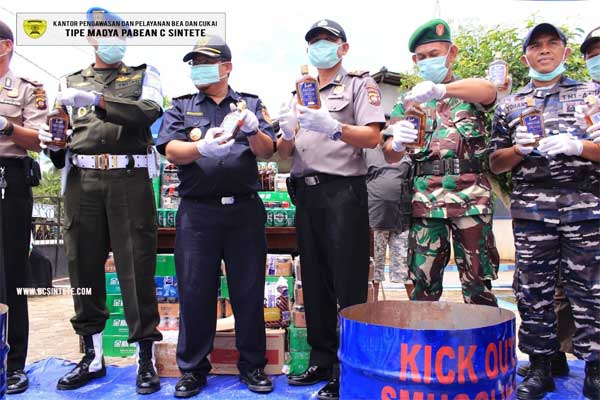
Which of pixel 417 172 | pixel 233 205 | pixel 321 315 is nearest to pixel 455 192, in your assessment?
pixel 417 172

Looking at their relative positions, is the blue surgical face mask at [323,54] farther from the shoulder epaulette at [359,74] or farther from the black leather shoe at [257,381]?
the black leather shoe at [257,381]

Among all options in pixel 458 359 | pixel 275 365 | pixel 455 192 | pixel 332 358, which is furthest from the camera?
pixel 275 365

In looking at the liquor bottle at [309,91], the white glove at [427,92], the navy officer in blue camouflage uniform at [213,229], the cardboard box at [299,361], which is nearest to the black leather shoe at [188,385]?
the navy officer in blue camouflage uniform at [213,229]

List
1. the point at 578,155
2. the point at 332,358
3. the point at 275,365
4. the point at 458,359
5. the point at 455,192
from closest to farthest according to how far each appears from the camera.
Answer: the point at 458,359
the point at 578,155
the point at 455,192
the point at 332,358
the point at 275,365

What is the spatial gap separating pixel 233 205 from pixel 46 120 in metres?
1.28

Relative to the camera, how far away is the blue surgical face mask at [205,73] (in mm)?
2934

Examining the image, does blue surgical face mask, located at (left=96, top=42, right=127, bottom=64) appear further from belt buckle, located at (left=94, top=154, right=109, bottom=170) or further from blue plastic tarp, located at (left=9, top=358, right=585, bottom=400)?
blue plastic tarp, located at (left=9, top=358, right=585, bottom=400)

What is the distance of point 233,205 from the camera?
2.92 m

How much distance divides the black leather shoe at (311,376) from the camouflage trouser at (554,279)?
1124 mm

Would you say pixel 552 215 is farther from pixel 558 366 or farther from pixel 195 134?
pixel 195 134

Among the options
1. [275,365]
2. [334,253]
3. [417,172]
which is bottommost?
[275,365]

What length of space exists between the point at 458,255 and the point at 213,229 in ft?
4.66

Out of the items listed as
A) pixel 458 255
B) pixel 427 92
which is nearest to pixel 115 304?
pixel 458 255

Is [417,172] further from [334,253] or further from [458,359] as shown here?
[458,359]
